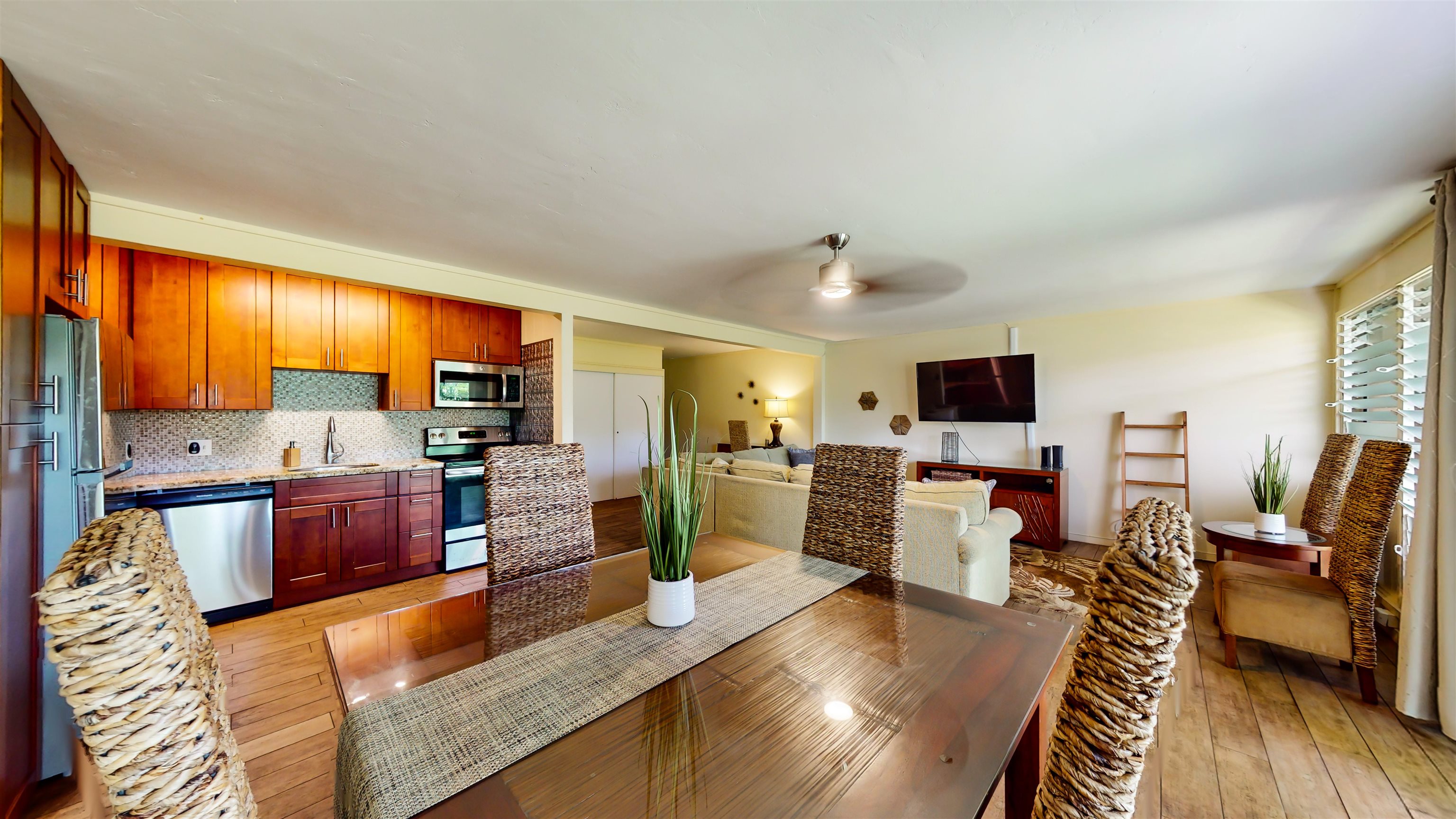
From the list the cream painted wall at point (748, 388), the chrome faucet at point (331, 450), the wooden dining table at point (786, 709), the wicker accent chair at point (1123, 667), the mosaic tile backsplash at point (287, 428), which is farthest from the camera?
the cream painted wall at point (748, 388)

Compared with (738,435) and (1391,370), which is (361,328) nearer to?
(738,435)

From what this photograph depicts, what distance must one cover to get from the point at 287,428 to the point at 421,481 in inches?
39.0

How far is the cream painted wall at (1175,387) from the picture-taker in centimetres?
385

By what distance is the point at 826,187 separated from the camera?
2.13 m

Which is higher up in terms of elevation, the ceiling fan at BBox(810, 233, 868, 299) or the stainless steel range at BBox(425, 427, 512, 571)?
the ceiling fan at BBox(810, 233, 868, 299)

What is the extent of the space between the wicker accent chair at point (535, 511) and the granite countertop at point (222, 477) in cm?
242

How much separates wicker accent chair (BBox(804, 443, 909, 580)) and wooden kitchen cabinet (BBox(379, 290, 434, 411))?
3.45 metres

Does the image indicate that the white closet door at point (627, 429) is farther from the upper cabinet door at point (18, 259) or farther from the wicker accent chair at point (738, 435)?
the upper cabinet door at point (18, 259)

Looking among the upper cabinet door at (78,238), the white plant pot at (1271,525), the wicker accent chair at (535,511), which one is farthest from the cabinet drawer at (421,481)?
the white plant pot at (1271,525)

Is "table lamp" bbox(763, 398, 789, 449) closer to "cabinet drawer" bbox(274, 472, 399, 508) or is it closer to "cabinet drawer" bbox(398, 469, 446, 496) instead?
"cabinet drawer" bbox(398, 469, 446, 496)

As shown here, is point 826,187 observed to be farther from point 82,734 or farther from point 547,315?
point 547,315

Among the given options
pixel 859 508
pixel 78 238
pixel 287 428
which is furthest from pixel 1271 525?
pixel 287 428

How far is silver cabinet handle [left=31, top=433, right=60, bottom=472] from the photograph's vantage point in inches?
65.1

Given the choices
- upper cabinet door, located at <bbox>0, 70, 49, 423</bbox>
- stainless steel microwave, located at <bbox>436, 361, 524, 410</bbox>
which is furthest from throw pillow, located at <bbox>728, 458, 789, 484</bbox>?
upper cabinet door, located at <bbox>0, 70, 49, 423</bbox>
